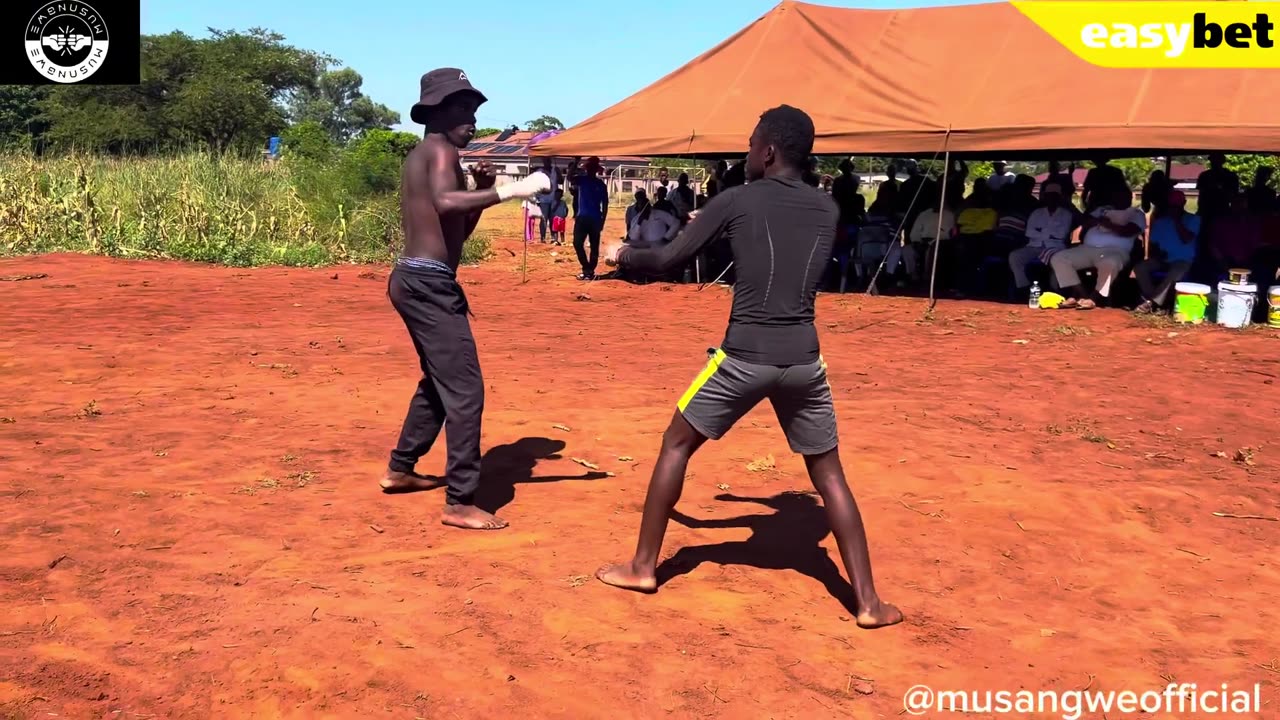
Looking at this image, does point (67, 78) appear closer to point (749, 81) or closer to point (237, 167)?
point (237, 167)

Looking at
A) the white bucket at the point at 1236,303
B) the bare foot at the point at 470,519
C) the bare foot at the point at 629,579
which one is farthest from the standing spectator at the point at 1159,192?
the bare foot at the point at 629,579

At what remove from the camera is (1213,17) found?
42.0 ft

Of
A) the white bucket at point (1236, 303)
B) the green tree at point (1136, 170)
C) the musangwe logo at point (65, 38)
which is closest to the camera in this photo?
the white bucket at point (1236, 303)

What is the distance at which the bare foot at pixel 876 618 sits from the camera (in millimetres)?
3887

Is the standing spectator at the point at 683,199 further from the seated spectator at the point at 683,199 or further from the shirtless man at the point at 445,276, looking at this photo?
the shirtless man at the point at 445,276

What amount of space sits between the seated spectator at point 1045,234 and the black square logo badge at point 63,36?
14270 mm

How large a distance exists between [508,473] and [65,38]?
15721 mm

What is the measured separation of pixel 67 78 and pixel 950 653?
19550mm

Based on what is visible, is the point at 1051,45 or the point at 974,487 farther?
the point at 1051,45

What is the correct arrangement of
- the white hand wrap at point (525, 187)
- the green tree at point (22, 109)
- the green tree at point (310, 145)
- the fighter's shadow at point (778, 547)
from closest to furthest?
the fighter's shadow at point (778, 547)
the white hand wrap at point (525, 187)
the green tree at point (310, 145)
the green tree at point (22, 109)

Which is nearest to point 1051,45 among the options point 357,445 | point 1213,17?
point 1213,17

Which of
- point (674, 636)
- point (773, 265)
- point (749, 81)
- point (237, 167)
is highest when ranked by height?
Answer: point (749, 81)

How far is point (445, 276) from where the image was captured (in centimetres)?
475
